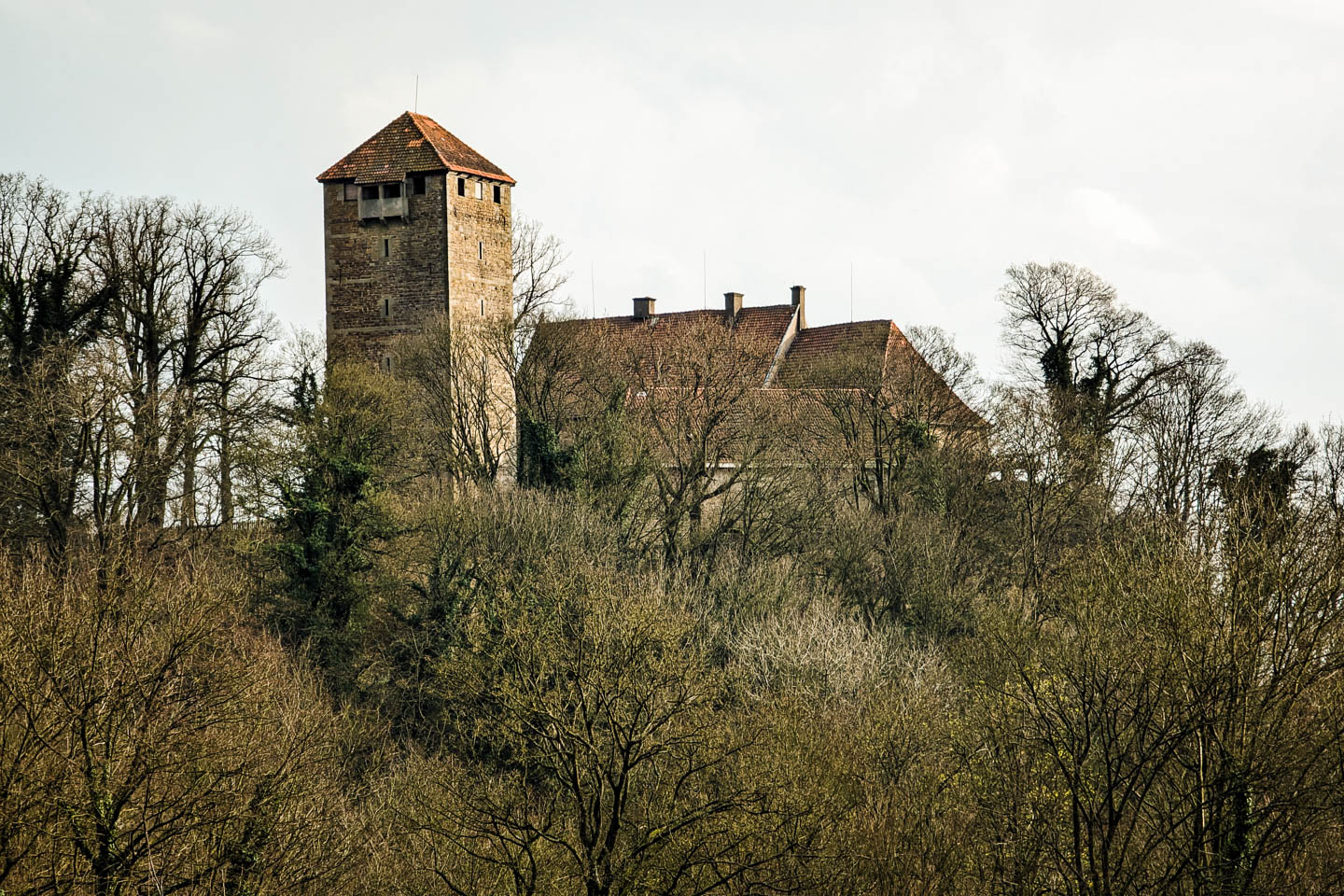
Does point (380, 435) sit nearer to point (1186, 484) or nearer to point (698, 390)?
point (698, 390)

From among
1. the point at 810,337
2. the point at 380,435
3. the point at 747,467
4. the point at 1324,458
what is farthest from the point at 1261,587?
the point at 810,337

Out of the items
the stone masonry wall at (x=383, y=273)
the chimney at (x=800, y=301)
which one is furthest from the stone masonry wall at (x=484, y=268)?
the chimney at (x=800, y=301)

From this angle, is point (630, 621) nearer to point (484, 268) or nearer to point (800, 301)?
point (484, 268)

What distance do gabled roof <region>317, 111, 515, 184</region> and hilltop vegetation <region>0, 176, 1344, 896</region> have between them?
2996 millimetres

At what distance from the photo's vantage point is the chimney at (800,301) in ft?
192

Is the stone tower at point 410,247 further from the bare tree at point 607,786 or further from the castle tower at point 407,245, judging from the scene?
the bare tree at point 607,786

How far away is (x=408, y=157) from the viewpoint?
45500 millimetres

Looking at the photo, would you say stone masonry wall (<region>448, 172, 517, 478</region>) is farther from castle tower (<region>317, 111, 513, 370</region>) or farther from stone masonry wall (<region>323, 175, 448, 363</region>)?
stone masonry wall (<region>323, 175, 448, 363</region>)

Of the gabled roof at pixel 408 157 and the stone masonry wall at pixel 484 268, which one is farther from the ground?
the gabled roof at pixel 408 157

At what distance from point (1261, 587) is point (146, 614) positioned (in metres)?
14.2

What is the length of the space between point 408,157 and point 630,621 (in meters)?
24.7

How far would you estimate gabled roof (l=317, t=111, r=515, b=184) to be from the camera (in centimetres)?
4497

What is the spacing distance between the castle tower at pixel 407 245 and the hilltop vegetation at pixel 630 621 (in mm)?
2015

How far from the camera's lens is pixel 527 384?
39.7 metres
